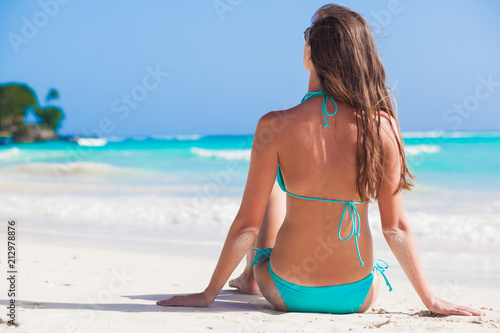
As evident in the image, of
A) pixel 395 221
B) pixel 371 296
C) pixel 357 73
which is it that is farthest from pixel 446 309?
pixel 357 73

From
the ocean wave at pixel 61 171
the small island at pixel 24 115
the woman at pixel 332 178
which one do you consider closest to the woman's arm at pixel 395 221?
the woman at pixel 332 178

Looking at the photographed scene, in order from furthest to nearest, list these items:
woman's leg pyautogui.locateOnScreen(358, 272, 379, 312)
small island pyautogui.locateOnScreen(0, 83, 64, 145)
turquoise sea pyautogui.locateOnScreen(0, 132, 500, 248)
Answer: small island pyautogui.locateOnScreen(0, 83, 64, 145), turquoise sea pyautogui.locateOnScreen(0, 132, 500, 248), woman's leg pyautogui.locateOnScreen(358, 272, 379, 312)

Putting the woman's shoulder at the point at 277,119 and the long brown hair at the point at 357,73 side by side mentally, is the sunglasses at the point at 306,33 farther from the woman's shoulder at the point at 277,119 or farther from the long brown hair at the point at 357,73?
the woman's shoulder at the point at 277,119

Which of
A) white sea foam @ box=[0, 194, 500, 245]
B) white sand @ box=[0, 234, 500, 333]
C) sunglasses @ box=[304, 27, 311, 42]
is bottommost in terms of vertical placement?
white sand @ box=[0, 234, 500, 333]

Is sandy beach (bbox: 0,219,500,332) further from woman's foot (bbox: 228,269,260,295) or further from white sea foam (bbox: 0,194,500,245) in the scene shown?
white sea foam (bbox: 0,194,500,245)

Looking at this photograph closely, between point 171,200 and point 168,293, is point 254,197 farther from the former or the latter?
point 171,200

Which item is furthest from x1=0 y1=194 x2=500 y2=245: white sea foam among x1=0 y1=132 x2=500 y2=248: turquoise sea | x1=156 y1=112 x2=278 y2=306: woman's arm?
x1=156 y1=112 x2=278 y2=306: woman's arm

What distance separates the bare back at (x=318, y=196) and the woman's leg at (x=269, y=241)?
0.40 ft

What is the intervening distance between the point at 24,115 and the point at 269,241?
169 feet

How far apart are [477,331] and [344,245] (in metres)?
0.68

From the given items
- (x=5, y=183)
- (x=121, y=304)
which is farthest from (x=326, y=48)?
(x=5, y=183)

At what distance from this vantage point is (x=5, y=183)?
1136cm

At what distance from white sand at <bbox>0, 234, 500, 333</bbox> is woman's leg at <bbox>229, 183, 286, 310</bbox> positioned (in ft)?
0.29

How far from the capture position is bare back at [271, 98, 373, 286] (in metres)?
2.23
